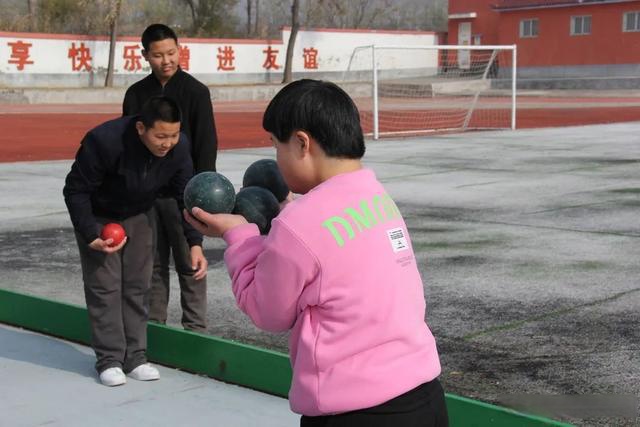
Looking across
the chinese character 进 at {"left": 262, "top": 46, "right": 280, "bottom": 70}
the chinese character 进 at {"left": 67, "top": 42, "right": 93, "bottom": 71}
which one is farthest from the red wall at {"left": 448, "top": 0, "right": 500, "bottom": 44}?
the chinese character 进 at {"left": 67, "top": 42, "right": 93, "bottom": 71}

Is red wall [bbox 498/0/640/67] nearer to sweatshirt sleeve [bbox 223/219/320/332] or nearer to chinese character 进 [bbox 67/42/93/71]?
chinese character 进 [bbox 67/42/93/71]

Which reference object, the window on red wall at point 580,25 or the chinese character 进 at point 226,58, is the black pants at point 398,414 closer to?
the chinese character 进 at point 226,58

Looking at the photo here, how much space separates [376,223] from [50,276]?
5752mm

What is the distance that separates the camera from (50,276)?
7.91m

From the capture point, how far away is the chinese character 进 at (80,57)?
45.5m

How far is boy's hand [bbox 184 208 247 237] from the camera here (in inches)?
114

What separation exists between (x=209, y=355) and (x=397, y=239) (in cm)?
298

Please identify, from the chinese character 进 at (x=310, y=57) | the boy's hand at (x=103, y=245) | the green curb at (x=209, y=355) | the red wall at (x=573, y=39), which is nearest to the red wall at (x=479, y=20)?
the red wall at (x=573, y=39)

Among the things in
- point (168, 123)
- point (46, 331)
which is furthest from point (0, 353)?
point (168, 123)

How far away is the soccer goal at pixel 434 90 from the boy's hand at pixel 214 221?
19.5 meters

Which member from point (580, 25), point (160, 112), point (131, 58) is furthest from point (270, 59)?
point (160, 112)

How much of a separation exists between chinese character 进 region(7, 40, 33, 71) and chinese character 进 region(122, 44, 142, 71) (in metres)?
5.07

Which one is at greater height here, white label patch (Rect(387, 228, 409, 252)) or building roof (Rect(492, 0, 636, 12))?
building roof (Rect(492, 0, 636, 12))

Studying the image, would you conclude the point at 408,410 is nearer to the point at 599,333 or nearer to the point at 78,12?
the point at 599,333
